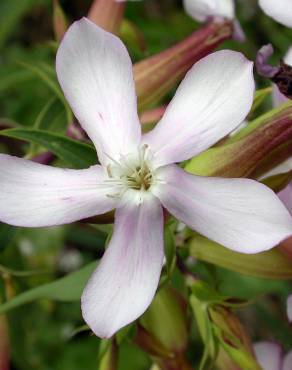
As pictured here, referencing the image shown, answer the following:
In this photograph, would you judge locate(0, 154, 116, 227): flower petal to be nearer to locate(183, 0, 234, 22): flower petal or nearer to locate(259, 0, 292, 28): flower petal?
locate(259, 0, 292, 28): flower petal

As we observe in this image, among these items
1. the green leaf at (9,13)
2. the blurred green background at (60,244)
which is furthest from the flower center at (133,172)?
the green leaf at (9,13)

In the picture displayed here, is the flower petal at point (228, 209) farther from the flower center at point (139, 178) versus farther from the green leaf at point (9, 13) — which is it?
the green leaf at point (9, 13)

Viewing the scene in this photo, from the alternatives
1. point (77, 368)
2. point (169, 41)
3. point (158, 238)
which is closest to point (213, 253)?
point (158, 238)

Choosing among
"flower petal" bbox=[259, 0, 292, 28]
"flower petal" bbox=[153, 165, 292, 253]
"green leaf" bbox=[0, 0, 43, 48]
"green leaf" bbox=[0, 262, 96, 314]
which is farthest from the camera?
"green leaf" bbox=[0, 0, 43, 48]

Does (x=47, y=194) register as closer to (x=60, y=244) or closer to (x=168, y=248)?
(x=168, y=248)

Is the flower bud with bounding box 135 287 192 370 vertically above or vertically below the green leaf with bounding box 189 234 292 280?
below

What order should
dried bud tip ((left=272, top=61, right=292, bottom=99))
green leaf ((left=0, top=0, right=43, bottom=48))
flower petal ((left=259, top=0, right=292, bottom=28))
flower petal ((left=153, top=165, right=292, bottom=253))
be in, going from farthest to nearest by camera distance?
1. green leaf ((left=0, top=0, right=43, bottom=48))
2. flower petal ((left=259, top=0, right=292, bottom=28))
3. dried bud tip ((left=272, top=61, right=292, bottom=99))
4. flower petal ((left=153, top=165, right=292, bottom=253))

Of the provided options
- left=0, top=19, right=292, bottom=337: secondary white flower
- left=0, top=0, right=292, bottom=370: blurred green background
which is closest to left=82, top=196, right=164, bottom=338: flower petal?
left=0, top=19, right=292, bottom=337: secondary white flower

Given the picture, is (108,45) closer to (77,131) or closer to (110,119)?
(110,119)
